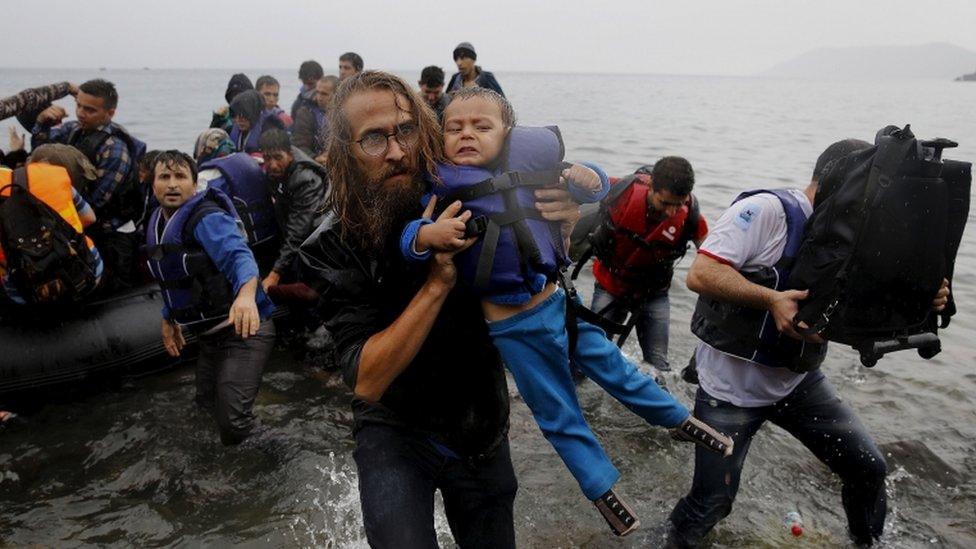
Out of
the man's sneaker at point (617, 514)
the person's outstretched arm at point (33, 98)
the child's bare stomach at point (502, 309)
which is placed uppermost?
the person's outstretched arm at point (33, 98)

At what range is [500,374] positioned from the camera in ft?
7.82

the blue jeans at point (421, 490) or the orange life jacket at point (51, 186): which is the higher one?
the orange life jacket at point (51, 186)

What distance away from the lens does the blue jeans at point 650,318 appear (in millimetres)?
5434

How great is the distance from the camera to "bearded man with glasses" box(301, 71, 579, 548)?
6.81 feet

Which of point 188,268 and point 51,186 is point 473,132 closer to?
point 188,268

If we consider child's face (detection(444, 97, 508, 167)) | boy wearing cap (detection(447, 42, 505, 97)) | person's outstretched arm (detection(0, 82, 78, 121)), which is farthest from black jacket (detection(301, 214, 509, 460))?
boy wearing cap (detection(447, 42, 505, 97))

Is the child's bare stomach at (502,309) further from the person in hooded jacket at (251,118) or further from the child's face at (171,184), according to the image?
the person in hooded jacket at (251,118)

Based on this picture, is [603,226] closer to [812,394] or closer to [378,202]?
[812,394]

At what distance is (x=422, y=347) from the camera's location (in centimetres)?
220

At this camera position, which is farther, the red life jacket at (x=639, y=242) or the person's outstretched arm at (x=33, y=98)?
the person's outstretched arm at (x=33, y=98)

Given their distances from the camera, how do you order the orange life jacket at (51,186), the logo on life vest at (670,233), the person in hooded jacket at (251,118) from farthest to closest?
the person in hooded jacket at (251,118) → the logo on life vest at (670,233) → the orange life jacket at (51,186)

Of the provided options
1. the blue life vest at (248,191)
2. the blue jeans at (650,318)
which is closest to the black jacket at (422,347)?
the blue jeans at (650,318)

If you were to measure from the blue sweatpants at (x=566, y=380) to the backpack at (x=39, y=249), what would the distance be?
4.00m

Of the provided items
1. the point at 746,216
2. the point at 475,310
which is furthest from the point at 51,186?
the point at 746,216
